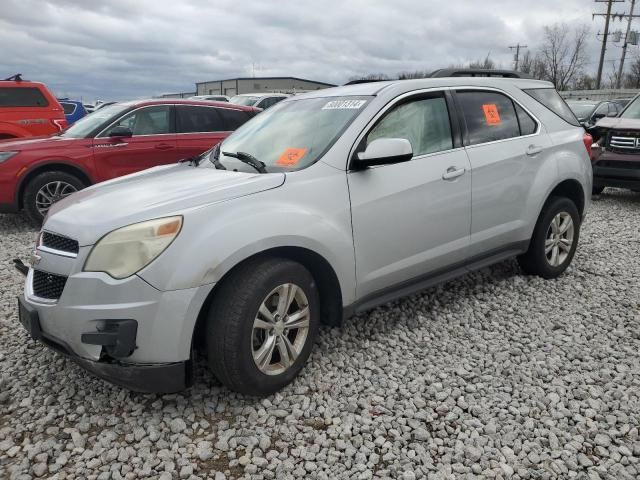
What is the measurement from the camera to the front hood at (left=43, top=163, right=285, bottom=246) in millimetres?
2512

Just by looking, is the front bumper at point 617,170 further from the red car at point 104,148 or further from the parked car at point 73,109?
the parked car at point 73,109

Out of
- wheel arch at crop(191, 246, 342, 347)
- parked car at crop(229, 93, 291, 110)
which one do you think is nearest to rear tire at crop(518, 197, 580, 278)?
wheel arch at crop(191, 246, 342, 347)

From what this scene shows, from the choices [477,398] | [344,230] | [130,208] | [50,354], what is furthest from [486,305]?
[50,354]

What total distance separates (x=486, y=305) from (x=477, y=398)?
134cm

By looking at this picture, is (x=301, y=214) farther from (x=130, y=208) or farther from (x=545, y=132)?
(x=545, y=132)

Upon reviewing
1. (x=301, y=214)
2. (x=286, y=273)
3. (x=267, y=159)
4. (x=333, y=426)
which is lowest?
(x=333, y=426)

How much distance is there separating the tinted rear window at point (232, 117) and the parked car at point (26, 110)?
3.65 meters

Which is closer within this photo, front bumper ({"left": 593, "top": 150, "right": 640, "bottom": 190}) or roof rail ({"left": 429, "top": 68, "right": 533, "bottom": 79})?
roof rail ({"left": 429, "top": 68, "right": 533, "bottom": 79})

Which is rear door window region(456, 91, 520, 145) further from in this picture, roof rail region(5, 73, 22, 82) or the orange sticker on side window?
roof rail region(5, 73, 22, 82)

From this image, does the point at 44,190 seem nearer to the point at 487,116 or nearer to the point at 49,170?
the point at 49,170

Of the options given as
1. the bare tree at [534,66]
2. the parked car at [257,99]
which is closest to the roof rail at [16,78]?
the parked car at [257,99]

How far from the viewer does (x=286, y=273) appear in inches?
107

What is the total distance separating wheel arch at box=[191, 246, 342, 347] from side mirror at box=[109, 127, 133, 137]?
5007 millimetres

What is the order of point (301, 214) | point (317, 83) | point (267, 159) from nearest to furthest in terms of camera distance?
point (301, 214) < point (267, 159) < point (317, 83)
